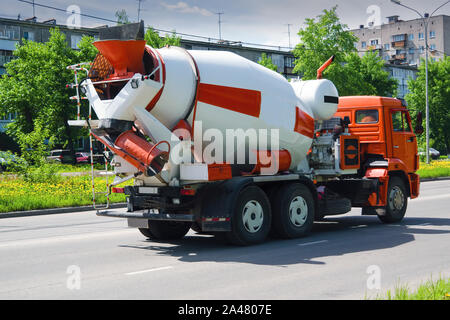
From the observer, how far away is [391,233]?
461 inches

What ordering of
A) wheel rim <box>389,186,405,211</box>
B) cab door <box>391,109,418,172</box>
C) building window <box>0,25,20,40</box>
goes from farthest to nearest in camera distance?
1. building window <box>0,25,20,40</box>
2. cab door <box>391,109,418,172</box>
3. wheel rim <box>389,186,405,211</box>

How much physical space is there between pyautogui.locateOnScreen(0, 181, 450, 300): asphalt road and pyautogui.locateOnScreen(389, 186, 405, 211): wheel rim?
0.57 m

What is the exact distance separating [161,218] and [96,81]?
245cm

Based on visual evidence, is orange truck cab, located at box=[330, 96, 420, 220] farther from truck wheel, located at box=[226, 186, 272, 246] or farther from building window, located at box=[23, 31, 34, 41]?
building window, located at box=[23, 31, 34, 41]

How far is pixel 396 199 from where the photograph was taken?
→ 13.5 m

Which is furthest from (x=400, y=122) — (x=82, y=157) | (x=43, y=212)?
(x=82, y=157)

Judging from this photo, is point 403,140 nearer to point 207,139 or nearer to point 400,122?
point 400,122

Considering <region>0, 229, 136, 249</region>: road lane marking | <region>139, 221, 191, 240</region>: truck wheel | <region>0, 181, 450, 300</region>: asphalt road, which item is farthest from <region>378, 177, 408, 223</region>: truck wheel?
<region>0, 229, 136, 249</region>: road lane marking

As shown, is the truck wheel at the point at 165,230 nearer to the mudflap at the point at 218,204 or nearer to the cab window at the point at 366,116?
the mudflap at the point at 218,204

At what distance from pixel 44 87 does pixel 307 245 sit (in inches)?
1815

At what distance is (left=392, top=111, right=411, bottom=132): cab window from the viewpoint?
45.9 feet

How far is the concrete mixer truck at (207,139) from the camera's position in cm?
945

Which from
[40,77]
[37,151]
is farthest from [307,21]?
[37,151]
